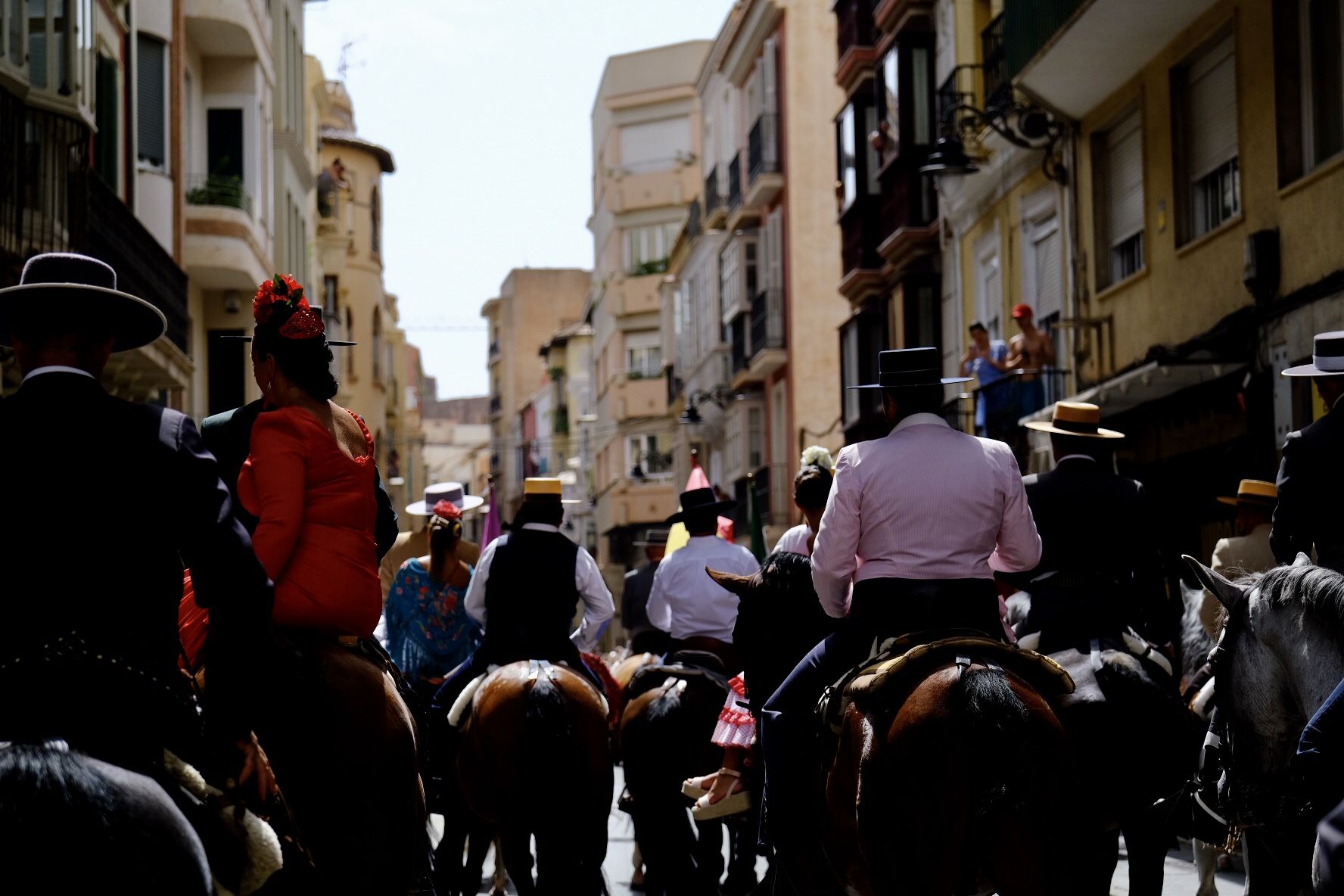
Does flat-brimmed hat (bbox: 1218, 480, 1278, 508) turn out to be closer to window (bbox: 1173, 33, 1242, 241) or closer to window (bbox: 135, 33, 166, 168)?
window (bbox: 1173, 33, 1242, 241)

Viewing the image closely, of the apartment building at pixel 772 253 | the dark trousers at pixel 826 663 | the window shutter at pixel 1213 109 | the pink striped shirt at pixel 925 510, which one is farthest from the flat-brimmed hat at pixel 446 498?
the apartment building at pixel 772 253

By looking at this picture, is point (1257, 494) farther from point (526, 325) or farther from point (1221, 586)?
point (526, 325)

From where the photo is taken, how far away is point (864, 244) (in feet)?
114

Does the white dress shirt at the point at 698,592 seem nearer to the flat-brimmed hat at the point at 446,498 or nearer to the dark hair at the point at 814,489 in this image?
the dark hair at the point at 814,489

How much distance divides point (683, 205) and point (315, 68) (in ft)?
47.3

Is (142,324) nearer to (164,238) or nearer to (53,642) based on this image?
(53,642)

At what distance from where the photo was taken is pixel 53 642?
4.96m

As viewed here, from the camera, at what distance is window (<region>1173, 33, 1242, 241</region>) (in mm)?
19500

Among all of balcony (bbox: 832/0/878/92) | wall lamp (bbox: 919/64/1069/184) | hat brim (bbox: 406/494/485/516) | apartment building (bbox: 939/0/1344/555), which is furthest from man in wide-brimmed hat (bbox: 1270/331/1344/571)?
balcony (bbox: 832/0/878/92)

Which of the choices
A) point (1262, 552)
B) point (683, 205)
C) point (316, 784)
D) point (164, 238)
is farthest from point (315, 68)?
point (316, 784)

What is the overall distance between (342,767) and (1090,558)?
4.42 metres

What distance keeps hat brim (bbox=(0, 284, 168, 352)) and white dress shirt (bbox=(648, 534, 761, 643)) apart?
6.92 metres

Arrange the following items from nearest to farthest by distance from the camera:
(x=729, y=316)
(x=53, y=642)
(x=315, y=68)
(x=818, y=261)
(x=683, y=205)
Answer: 1. (x=53, y=642)
2. (x=818, y=261)
3. (x=729, y=316)
4. (x=315, y=68)
5. (x=683, y=205)

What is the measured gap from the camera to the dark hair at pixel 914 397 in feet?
25.6
